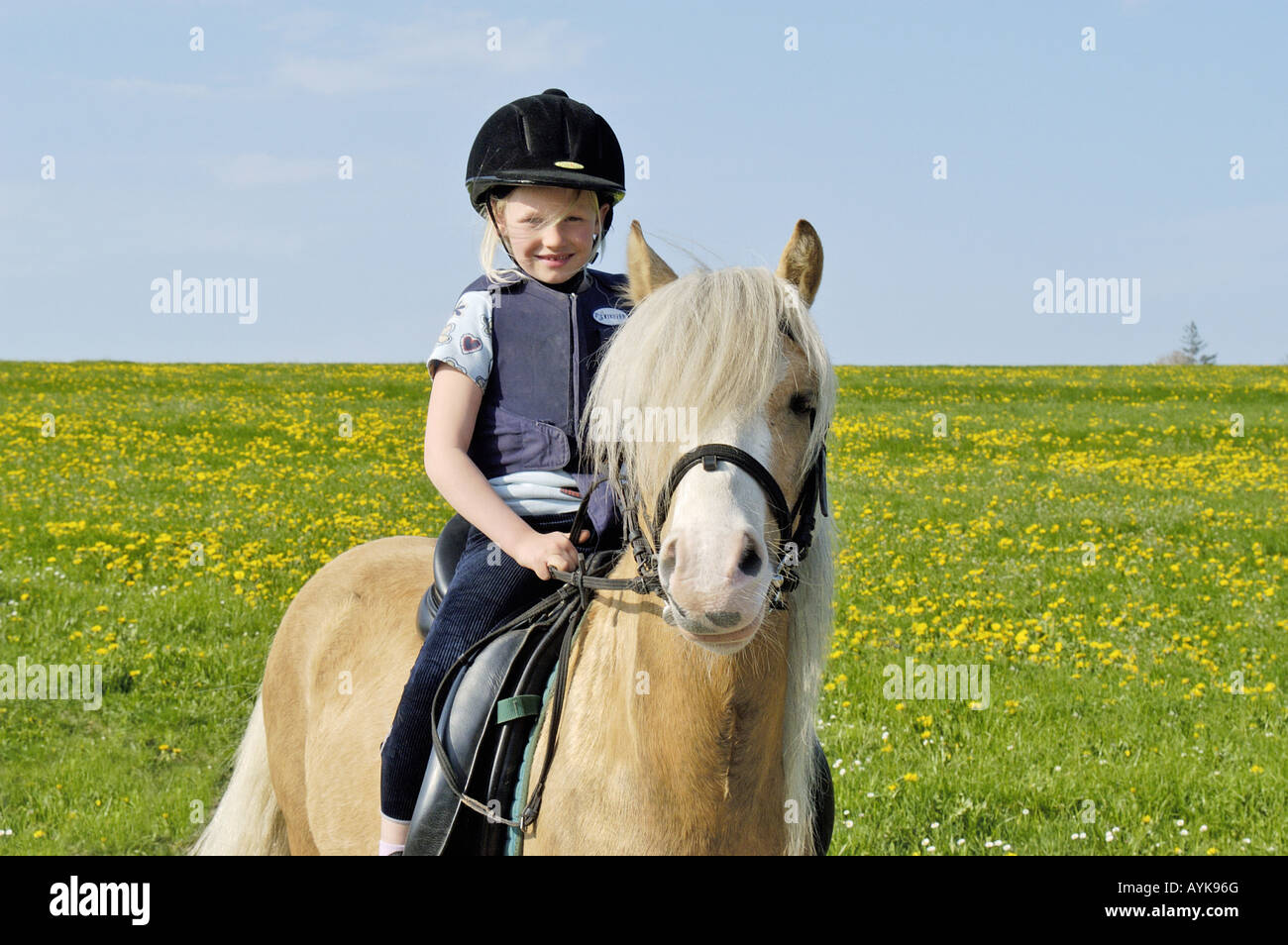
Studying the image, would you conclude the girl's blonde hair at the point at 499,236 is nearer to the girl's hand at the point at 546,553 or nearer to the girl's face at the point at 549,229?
the girl's face at the point at 549,229

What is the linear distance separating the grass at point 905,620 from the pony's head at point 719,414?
7.23 ft

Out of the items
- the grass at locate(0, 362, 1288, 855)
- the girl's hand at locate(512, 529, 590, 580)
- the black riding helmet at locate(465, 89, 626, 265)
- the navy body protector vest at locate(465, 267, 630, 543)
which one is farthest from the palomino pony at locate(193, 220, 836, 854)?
the grass at locate(0, 362, 1288, 855)

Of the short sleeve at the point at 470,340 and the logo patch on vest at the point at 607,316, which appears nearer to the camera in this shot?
the short sleeve at the point at 470,340

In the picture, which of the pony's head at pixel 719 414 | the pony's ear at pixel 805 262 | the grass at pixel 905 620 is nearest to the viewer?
the pony's head at pixel 719 414

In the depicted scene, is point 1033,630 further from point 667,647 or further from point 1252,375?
point 1252,375

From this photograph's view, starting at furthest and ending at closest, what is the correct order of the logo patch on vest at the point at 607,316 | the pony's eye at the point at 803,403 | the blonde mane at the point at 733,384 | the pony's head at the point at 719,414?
the logo patch on vest at the point at 607,316 < the pony's eye at the point at 803,403 < the blonde mane at the point at 733,384 < the pony's head at the point at 719,414

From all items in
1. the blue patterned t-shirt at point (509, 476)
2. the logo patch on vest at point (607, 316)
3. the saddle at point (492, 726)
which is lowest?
the saddle at point (492, 726)

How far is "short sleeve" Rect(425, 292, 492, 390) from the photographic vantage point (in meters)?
3.28

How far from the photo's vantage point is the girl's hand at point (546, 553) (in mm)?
3004

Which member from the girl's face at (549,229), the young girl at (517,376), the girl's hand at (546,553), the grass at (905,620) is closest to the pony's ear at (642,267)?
the young girl at (517,376)

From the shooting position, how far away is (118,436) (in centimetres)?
2288

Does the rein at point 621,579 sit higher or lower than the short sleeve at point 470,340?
lower

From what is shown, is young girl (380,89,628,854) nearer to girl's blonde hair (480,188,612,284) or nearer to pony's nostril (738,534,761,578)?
girl's blonde hair (480,188,612,284)
